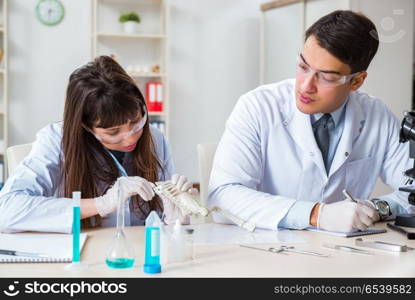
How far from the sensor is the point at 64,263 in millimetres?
1299

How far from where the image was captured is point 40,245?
1.48 m

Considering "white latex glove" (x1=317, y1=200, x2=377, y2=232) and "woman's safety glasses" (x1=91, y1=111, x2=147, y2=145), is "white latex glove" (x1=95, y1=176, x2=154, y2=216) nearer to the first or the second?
"woman's safety glasses" (x1=91, y1=111, x2=147, y2=145)

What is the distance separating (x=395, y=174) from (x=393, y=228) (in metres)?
0.36

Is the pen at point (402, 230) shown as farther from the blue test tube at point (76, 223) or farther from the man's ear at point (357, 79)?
the blue test tube at point (76, 223)

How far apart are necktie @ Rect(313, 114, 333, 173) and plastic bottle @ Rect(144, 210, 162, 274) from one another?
0.93 meters

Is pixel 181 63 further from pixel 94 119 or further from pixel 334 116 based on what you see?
pixel 94 119

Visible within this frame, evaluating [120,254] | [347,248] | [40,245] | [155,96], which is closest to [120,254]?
[120,254]

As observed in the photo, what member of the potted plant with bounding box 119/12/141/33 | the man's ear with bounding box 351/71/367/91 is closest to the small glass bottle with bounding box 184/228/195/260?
the man's ear with bounding box 351/71/367/91

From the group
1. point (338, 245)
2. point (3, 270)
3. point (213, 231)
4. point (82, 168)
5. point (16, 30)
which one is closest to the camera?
point (3, 270)

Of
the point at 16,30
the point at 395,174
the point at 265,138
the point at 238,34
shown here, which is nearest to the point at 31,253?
the point at 265,138

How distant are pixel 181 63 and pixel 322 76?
138 inches

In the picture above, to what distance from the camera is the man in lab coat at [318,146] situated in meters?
1.78

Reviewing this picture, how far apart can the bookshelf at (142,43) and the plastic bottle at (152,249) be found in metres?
Result: 3.67

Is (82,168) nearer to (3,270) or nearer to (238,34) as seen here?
(3,270)
